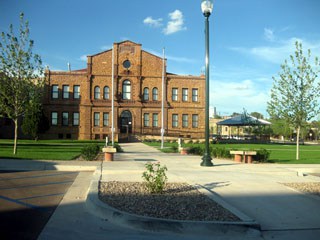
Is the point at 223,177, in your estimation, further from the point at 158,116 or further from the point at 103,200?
the point at 158,116

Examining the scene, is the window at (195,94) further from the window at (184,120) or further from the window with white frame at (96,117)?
the window with white frame at (96,117)

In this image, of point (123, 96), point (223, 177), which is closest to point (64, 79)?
point (123, 96)

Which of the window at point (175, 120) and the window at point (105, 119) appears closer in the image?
the window at point (105, 119)

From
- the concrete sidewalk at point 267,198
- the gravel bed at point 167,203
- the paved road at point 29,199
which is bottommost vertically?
the paved road at point 29,199

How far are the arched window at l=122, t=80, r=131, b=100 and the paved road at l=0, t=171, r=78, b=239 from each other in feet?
119

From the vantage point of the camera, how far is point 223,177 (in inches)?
439

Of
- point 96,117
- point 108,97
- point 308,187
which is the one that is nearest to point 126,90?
point 108,97

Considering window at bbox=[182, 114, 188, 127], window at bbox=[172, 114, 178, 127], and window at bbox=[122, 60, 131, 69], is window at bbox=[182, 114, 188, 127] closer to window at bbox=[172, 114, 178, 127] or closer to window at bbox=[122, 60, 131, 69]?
window at bbox=[172, 114, 178, 127]

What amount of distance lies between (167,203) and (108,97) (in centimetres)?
4195

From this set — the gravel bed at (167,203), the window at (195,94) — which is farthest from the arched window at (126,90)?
the gravel bed at (167,203)

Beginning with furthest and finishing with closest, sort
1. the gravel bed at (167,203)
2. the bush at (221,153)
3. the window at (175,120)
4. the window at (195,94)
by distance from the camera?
the window at (195,94) < the window at (175,120) < the bush at (221,153) < the gravel bed at (167,203)

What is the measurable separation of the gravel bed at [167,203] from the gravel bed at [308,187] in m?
2.87

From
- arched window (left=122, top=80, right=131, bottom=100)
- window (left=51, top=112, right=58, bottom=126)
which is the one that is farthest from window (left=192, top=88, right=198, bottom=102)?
window (left=51, top=112, right=58, bottom=126)

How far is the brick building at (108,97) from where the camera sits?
155 ft
